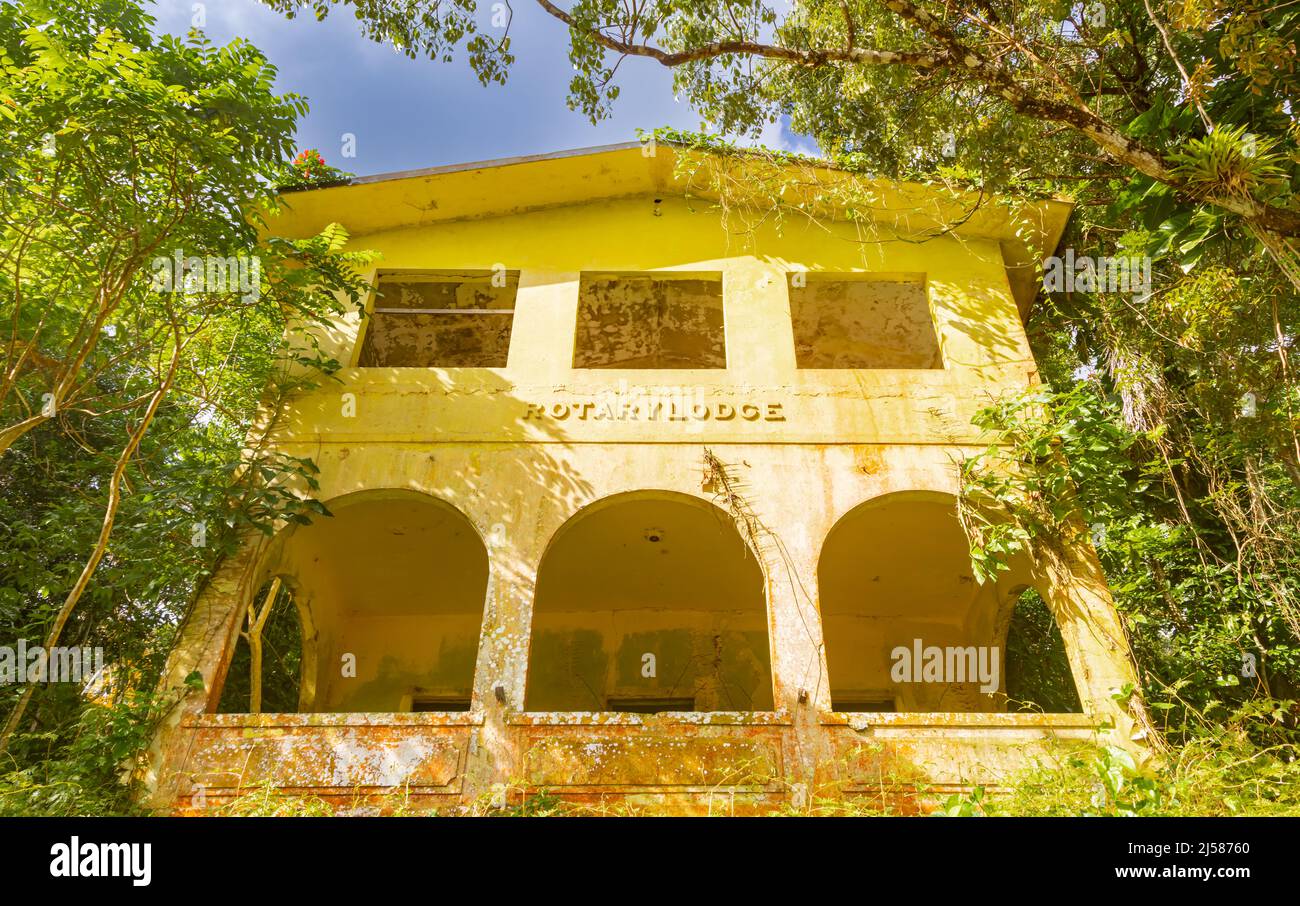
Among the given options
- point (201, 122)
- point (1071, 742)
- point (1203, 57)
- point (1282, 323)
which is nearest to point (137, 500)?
point (201, 122)

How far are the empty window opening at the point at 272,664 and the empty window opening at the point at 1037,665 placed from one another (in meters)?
10.1

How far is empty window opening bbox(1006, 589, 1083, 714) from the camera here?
1140 cm

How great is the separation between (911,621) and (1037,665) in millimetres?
2415

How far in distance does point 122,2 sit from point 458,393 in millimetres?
4224

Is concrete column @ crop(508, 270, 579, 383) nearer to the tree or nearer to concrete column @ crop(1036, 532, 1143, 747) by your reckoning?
the tree

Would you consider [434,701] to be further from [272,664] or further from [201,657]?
[201,657]

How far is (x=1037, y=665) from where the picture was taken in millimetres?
11836

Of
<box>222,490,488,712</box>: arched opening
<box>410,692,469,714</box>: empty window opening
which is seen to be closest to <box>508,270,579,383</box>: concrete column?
<box>222,490,488,712</box>: arched opening

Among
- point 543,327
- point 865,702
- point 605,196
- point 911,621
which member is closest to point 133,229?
point 543,327

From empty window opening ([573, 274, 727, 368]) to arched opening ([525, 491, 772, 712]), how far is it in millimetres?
2849

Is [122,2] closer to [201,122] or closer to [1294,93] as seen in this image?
[201,122]

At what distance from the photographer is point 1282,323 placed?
8172 mm

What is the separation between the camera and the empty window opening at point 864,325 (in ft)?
33.4

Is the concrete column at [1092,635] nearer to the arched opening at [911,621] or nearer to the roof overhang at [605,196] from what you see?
the arched opening at [911,621]
